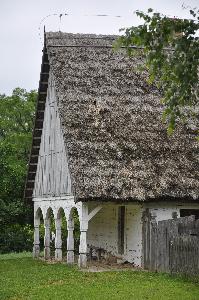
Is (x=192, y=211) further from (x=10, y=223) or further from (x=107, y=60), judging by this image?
(x=10, y=223)

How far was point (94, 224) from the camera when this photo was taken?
96.3ft

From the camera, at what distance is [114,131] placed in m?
23.8

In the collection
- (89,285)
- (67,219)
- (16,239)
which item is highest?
(67,219)

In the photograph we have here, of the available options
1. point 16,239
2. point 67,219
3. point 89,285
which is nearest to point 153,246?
point 89,285

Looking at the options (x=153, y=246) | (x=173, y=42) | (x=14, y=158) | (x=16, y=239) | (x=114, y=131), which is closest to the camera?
(x=173, y=42)

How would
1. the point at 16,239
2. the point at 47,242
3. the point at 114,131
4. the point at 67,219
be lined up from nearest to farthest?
the point at 114,131, the point at 67,219, the point at 47,242, the point at 16,239

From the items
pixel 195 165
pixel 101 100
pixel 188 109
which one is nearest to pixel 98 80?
pixel 101 100

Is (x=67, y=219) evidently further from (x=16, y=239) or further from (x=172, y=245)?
(x=16, y=239)

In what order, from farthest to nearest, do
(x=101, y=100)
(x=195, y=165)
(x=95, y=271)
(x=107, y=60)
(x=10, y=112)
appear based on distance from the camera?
(x=10, y=112) < (x=107, y=60) < (x=101, y=100) < (x=195, y=165) < (x=95, y=271)

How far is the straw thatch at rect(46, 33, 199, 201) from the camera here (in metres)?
21.6

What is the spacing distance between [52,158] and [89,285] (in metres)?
10.1

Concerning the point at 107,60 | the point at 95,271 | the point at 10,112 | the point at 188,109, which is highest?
the point at 10,112

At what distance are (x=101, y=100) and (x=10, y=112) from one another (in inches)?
1058

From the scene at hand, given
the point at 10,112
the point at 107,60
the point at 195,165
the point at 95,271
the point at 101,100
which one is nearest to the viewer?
the point at 95,271
